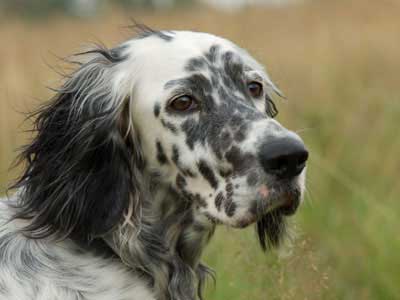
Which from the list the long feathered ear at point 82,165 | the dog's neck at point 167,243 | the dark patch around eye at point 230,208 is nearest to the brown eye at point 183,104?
the long feathered ear at point 82,165

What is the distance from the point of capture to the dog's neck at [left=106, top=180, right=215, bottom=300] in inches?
151

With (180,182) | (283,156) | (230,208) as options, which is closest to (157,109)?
(180,182)

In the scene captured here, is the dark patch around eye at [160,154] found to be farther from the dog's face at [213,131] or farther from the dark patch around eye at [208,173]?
the dark patch around eye at [208,173]

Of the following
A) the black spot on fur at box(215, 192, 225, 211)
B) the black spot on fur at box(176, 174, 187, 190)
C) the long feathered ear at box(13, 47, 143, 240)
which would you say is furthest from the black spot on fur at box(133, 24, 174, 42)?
the black spot on fur at box(215, 192, 225, 211)

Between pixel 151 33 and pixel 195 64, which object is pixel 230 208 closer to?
pixel 195 64

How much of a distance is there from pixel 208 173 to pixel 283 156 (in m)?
0.40

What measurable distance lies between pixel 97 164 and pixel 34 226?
381 millimetres

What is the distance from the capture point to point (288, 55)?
973 cm

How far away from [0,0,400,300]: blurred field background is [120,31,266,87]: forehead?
1.57 ft

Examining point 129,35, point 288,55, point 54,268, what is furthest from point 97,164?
point 288,55

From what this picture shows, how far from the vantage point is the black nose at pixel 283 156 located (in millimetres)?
3465

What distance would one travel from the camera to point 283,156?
11.4 ft

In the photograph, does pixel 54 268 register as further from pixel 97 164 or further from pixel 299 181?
pixel 299 181

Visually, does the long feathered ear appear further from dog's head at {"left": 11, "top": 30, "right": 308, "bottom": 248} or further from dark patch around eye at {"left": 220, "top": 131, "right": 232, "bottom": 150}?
dark patch around eye at {"left": 220, "top": 131, "right": 232, "bottom": 150}
